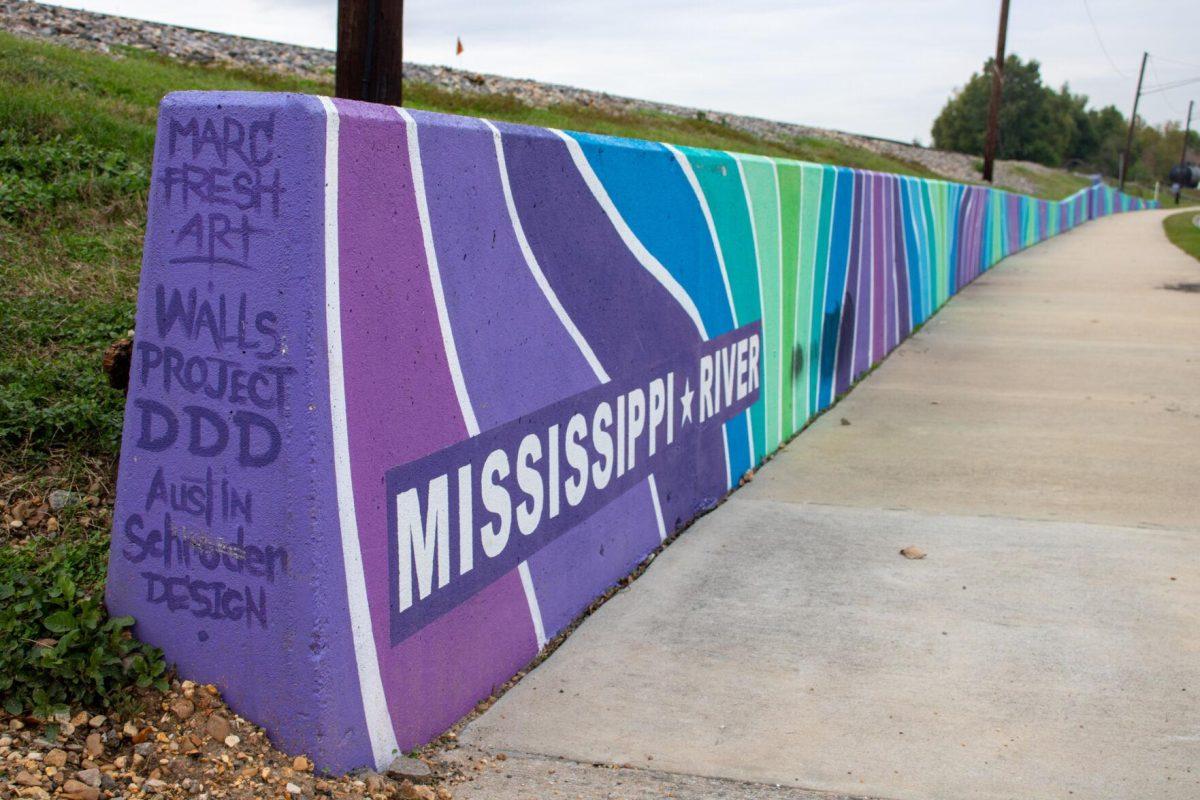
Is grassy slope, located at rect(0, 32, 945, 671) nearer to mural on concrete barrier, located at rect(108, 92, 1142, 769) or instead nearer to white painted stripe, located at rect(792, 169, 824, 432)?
mural on concrete barrier, located at rect(108, 92, 1142, 769)

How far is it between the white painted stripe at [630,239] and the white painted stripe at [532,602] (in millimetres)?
1353

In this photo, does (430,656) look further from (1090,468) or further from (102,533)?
(1090,468)

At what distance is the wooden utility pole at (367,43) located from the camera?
5.45 metres

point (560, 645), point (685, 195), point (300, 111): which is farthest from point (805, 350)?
point (300, 111)

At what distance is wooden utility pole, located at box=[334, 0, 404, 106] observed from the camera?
5.45 m

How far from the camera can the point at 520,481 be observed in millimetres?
3578

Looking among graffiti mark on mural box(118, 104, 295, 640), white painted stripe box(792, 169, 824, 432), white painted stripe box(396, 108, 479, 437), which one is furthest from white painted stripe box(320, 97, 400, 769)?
white painted stripe box(792, 169, 824, 432)

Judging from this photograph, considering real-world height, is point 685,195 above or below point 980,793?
above

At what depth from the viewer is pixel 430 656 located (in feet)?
10.2

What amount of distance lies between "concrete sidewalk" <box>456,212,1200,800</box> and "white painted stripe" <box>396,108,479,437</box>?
88 cm

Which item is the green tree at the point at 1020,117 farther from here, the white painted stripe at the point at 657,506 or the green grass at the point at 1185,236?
the white painted stripe at the point at 657,506

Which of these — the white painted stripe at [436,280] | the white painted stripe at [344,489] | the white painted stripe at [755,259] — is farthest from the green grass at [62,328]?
the white painted stripe at [755,259]

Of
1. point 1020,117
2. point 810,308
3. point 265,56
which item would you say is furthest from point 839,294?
point 1020,117

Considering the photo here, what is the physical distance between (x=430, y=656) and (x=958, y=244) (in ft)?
48.2
